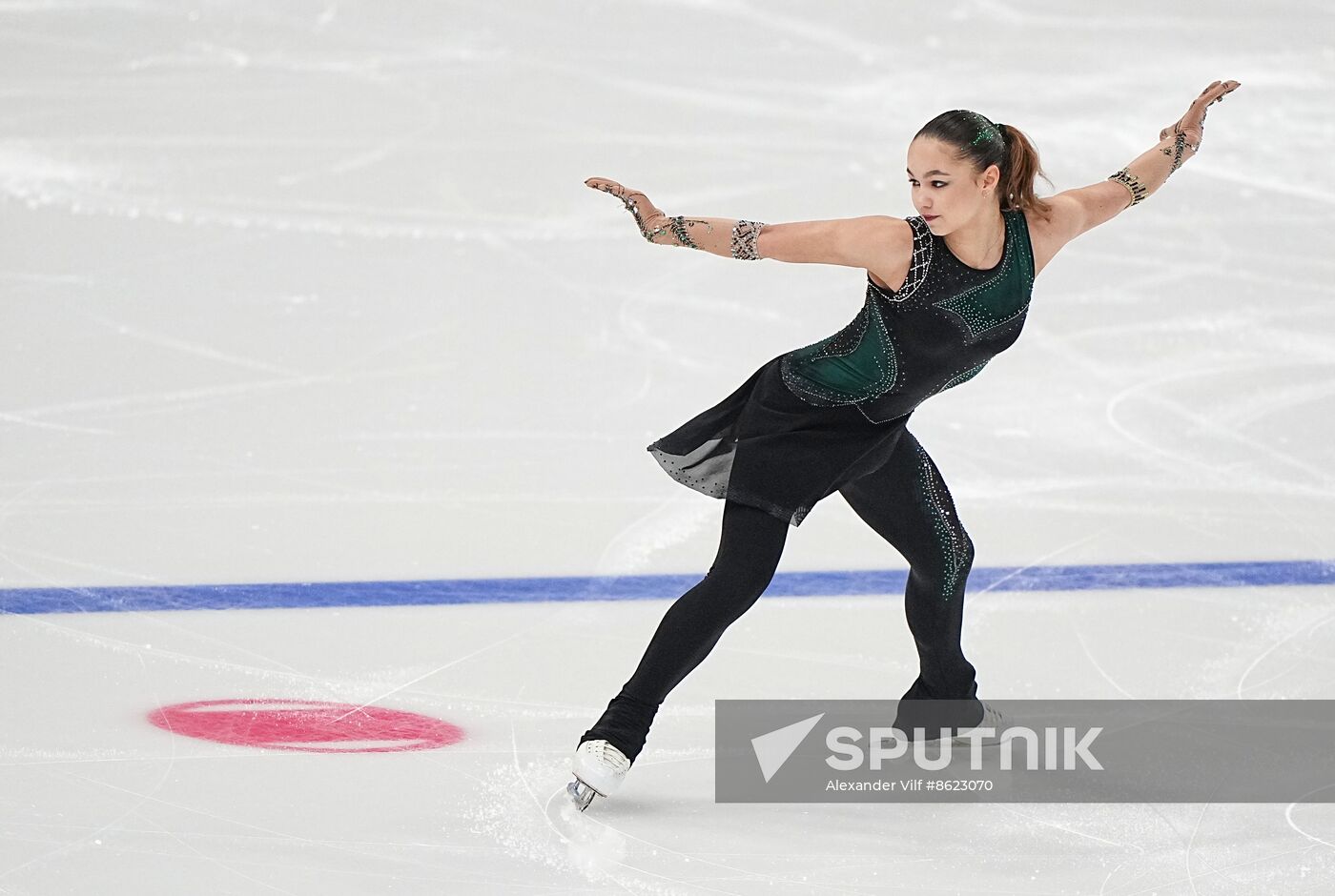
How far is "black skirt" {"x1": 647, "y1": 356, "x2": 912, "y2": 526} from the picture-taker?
8.75 feet

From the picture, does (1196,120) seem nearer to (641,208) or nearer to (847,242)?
(847,242)

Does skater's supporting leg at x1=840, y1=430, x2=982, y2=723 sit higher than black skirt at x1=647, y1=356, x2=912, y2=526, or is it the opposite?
black skirt at x1=647, y1=356, x2=912, y2=526

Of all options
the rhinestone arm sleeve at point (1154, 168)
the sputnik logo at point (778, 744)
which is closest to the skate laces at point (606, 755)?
the sputnik logo at point (778, 744)

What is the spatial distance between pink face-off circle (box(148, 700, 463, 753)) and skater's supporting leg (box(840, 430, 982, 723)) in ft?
2.83

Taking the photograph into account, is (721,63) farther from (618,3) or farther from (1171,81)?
(1171,81)

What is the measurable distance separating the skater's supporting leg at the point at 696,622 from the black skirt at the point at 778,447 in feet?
0.16

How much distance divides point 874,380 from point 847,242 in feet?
0.86

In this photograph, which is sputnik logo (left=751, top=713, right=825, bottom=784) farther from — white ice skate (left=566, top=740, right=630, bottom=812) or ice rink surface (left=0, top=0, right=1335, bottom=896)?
white ice skate (left=566, top=740, right=630, bottom=812)

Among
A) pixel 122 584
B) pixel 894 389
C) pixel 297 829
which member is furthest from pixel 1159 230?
pixel 297 829

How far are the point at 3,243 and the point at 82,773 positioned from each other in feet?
11.8

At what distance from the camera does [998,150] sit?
2541 mm

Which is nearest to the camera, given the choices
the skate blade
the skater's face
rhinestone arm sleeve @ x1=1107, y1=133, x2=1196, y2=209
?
the skater's face

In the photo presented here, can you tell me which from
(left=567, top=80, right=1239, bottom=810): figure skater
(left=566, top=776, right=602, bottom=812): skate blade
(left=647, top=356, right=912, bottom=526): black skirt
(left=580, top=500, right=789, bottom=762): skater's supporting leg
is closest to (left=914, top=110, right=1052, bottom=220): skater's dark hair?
(left=567, top=80, right=1239, bottom=810): figure skater

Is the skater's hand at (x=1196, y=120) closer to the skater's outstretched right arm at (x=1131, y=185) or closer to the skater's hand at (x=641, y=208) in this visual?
the skater's outstretched right arm at (x=1131, y=185)
